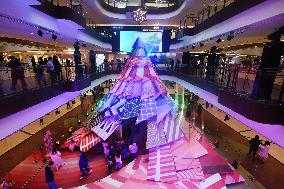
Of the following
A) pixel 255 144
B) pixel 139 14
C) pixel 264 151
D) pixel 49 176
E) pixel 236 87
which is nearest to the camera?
pixel 236 87

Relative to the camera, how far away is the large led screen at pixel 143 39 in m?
25.4

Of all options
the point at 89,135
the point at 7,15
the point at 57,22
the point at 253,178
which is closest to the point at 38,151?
the point at 89,135

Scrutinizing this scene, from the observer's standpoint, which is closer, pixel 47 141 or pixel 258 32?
pixel 258 32

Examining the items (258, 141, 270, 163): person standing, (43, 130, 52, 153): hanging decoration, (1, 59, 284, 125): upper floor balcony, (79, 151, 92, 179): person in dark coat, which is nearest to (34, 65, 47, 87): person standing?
(1, 59, 284, 125): upper floor balcony

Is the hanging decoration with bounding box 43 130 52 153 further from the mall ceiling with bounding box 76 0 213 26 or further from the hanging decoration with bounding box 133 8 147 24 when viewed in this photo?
the hanging decoration with bounding box 133 8 147 24

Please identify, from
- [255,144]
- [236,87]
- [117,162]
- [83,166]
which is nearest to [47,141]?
[83,166]

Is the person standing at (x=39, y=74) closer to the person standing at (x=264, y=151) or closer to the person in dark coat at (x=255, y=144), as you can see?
the person in dark coat at (x=255, y=144)

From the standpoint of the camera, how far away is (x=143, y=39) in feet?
83.8

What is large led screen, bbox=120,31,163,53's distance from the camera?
25422mm

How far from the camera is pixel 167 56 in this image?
3162cm

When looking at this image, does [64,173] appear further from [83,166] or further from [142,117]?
[142,117]

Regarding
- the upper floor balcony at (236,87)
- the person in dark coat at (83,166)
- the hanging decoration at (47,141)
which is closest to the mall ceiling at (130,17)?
the upper floor balcony at (236,87)

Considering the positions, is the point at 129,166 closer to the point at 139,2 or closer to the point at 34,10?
the point at 34,10

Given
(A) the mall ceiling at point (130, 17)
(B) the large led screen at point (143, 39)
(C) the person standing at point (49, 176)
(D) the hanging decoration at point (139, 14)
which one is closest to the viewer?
→ (C) the person standing at point (49, 176)
